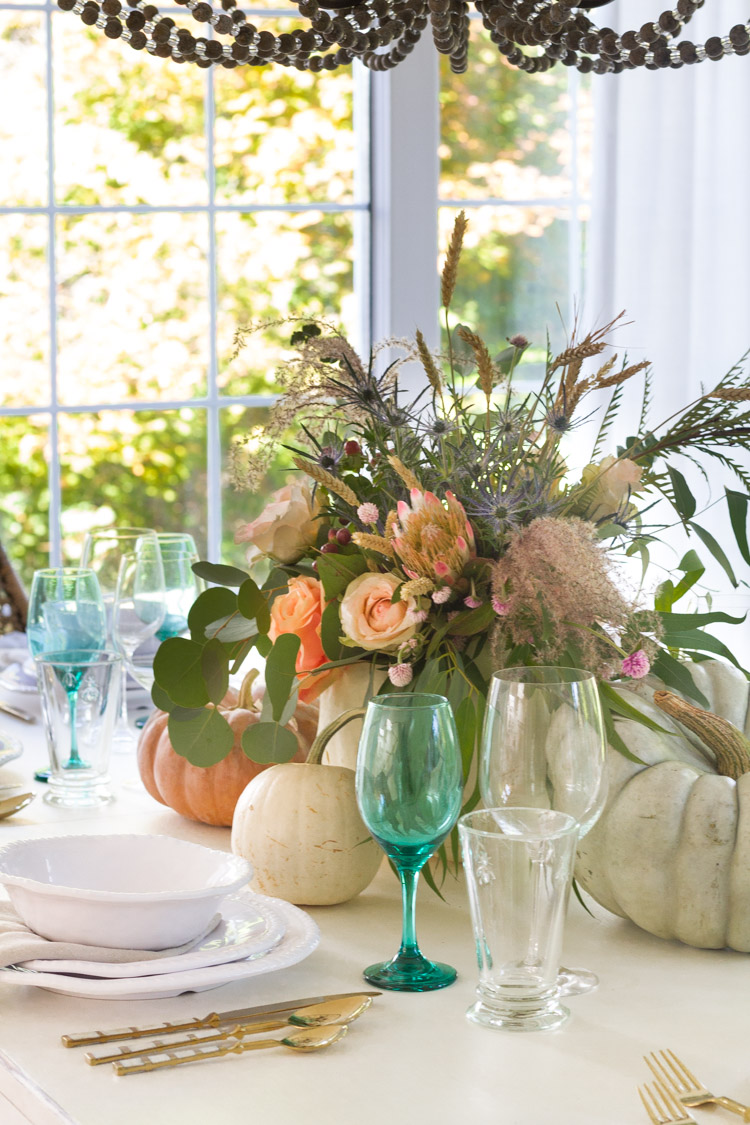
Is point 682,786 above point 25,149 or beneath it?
beneath

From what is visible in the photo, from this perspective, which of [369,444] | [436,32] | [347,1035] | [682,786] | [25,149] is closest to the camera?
[347,1035]

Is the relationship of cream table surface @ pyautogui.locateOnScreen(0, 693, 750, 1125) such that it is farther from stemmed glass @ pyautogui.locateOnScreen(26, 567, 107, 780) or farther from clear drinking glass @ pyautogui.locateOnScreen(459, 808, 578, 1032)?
stemmed glass @ pyautogui.locateOnScreen(26, 567, 107, 780)

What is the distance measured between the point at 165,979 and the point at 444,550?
331 mm

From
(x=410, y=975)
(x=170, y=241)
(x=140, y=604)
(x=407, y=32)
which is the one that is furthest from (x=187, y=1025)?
(x=170, y=241)

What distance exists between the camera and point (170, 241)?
567 cm

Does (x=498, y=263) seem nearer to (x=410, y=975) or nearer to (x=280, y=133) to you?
(x=280, y=133)

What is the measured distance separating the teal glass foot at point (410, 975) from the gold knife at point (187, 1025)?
1.8 inches

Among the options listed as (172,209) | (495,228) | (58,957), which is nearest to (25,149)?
(495,228)

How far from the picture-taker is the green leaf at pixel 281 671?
100cm

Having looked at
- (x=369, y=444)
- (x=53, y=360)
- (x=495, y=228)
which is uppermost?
(x=495, y=228)

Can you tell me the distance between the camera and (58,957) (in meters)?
0.80

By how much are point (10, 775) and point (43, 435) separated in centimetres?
438

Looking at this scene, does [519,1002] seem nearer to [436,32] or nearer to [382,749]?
[382,749]

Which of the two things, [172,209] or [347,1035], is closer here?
[347,1035]
